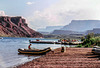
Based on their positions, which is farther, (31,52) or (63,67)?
(31,52)

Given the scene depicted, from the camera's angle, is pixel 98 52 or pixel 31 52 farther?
pixel 31 52

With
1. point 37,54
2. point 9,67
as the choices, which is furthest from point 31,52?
point 9,67

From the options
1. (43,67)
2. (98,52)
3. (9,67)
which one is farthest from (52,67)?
(98,52)

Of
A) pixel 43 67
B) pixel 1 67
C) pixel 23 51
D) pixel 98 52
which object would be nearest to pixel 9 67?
pixel 1 67

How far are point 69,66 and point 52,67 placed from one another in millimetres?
1647

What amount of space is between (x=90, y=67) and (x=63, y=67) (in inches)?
97.1

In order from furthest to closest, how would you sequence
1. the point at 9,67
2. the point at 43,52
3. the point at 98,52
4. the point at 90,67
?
1. the point at 43,52
2. the point at 98,52
3. the point at 9,67
4. the point at 90,67

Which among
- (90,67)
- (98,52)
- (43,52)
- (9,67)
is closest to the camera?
(90,67)

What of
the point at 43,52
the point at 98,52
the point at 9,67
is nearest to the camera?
the point at 9,67

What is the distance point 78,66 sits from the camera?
15.7 m

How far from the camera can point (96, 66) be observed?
15508 millimetres

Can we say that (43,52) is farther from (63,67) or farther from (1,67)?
(63,67)

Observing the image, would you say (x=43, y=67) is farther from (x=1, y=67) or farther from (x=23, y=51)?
(x=23, y=51)

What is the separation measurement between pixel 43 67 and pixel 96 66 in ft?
16.3
